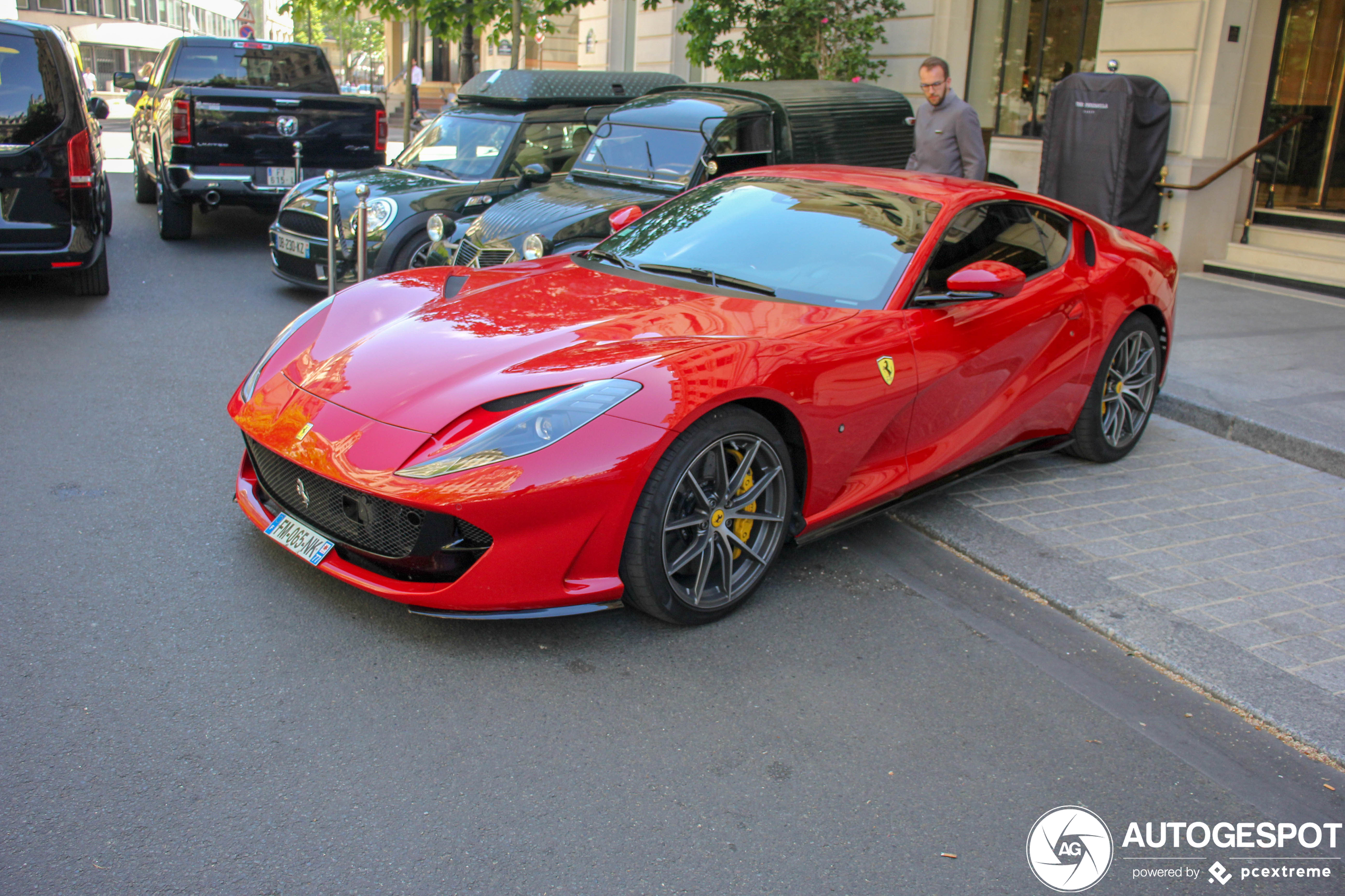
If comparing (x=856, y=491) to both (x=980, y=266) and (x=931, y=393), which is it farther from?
(x=980, y=266)

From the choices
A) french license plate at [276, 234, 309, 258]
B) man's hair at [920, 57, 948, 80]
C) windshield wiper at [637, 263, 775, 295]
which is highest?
man's hair at [920, 57, 948, 80]

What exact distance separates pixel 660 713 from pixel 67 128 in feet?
22.0

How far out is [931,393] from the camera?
4258mm

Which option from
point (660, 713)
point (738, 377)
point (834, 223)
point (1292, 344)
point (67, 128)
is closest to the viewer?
point (660, 713)

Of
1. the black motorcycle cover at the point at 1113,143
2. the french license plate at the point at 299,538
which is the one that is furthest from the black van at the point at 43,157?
the black motorcycle cover at the point at 1113,143

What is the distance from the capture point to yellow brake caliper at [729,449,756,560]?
374cm

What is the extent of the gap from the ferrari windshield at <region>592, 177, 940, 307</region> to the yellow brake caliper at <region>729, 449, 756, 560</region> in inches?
31.5

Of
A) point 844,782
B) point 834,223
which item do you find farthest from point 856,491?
point 844,782

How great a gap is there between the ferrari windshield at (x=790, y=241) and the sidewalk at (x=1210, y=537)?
1.15 m

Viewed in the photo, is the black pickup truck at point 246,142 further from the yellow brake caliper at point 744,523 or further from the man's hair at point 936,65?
the yellow brake caliper at point 744,523

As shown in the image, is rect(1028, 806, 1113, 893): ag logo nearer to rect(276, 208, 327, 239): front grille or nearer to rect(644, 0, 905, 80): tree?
rect(276, 208, 327, 239): front grille

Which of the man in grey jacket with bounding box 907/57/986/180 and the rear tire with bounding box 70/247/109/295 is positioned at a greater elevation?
the man in grey jacket with bounding box 907/57/986/180

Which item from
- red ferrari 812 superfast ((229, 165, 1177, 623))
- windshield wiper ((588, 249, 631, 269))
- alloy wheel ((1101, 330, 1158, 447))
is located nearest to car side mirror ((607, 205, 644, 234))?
red ferrari 812 superfast ((229, 165, 1177, 623))

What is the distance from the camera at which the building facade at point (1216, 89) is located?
1076 cm
